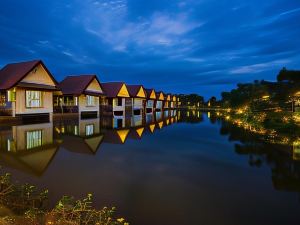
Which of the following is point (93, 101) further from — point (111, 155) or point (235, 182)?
point (235, 182)

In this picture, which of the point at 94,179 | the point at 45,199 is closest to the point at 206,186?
the point at 94,179

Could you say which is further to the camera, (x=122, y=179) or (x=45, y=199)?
(x=122, y=179)

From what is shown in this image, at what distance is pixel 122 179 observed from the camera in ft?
19.4

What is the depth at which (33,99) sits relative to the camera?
2016 centimetres

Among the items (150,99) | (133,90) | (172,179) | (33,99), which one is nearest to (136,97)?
(133,90)

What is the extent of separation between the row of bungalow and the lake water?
357 inches

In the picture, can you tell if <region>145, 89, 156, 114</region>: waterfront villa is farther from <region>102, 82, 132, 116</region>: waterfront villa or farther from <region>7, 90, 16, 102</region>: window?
<region>7, 90, 16, 102</region>: window

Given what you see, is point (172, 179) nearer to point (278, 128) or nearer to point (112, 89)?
point (278, 128)

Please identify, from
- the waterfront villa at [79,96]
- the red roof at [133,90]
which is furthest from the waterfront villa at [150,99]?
the waterfront villa at [79,96]

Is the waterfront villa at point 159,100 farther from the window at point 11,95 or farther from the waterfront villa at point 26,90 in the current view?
the window at point 11,95

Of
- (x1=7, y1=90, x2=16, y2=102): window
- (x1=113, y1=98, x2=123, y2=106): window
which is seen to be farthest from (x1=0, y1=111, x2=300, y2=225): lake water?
(x1=113, y1=98, x2=123, y2=106): window

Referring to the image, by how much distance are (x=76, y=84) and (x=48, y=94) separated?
18.6 ft

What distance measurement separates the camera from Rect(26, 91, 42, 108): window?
19656 millimetres

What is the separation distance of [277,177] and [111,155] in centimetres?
533
